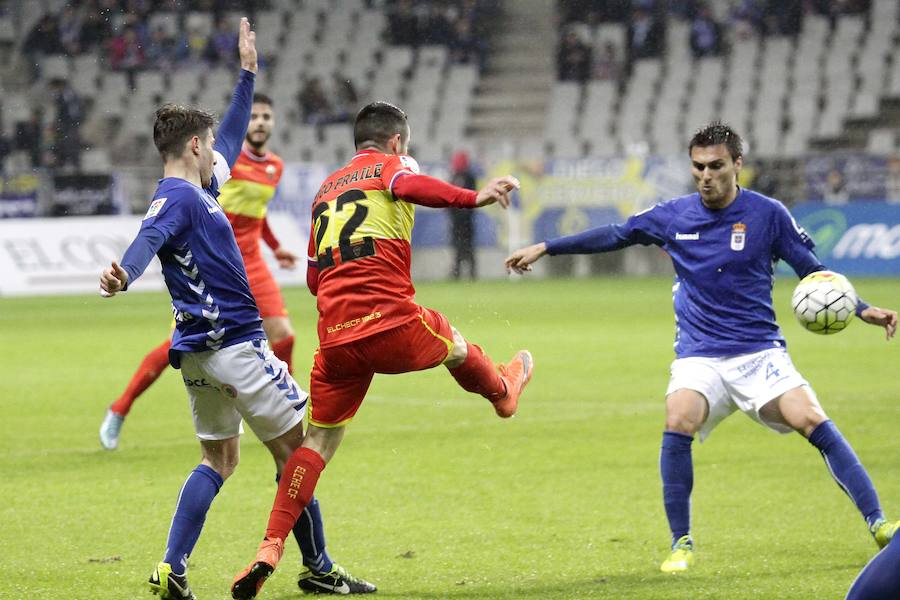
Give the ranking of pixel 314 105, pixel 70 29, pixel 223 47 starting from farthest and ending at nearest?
pixel 70 29 < pixel 223 47 < pixel 314 105

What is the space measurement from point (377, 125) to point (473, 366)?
1.15m

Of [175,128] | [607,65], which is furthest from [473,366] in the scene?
[607,65]

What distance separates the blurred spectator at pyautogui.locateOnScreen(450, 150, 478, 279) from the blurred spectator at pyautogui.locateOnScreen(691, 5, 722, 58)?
313 inches

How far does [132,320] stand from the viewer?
762 inches

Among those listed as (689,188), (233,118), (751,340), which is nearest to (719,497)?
(751,340)

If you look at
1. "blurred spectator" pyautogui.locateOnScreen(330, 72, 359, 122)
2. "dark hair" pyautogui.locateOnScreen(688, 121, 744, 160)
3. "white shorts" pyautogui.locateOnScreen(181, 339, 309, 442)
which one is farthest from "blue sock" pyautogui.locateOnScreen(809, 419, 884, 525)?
"blurred spectator" pyautogui.locateOnScreen(330, 72, 359, 122)

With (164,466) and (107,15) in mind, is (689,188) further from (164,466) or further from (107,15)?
(164,466)

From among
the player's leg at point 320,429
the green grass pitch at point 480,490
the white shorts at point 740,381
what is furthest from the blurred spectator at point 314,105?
the player's leg at point 320,429

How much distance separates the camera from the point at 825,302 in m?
6.09

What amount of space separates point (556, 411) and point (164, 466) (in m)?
3.45

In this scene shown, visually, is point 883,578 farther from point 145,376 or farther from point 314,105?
point 314,105

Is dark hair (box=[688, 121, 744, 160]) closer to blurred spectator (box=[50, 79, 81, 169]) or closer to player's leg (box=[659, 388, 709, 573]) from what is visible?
player's leg (box=[659, 388, 709, 573])

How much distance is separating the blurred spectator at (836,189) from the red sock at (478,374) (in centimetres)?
1987

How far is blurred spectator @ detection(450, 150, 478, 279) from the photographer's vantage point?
2608 cm
